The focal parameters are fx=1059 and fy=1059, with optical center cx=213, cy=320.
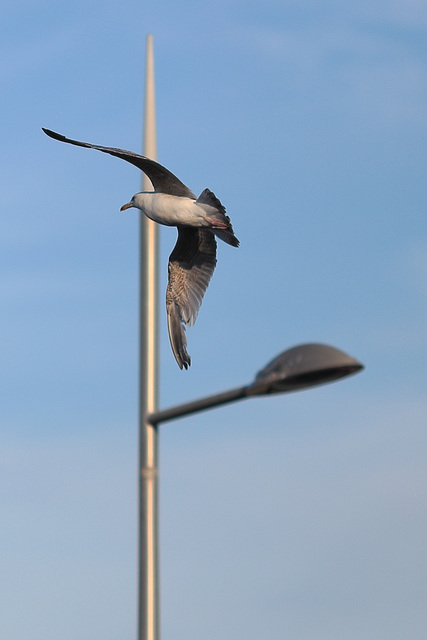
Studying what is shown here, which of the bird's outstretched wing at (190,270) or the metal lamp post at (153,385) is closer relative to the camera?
the metal lamp post at (153,385)

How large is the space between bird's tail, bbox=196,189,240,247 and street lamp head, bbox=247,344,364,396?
6.75 metres

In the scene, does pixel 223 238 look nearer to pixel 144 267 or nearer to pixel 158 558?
pixel 144 267

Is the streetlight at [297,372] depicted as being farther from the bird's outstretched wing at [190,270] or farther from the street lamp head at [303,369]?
the bird's outstretched wing at [190,270]

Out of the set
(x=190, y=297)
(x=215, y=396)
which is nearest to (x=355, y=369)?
(x=215, y=396)

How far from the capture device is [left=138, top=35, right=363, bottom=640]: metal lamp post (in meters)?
7.05

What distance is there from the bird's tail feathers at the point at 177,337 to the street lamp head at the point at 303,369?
295 inches

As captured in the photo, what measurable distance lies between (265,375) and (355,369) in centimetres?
62

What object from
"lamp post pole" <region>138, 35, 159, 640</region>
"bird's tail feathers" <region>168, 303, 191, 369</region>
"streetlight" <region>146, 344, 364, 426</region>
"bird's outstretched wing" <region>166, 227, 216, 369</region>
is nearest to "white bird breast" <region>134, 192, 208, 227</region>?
"bird's tail feathers" <region>168, 303, 191, 369</region>

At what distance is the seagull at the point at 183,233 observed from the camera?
41.1 feet

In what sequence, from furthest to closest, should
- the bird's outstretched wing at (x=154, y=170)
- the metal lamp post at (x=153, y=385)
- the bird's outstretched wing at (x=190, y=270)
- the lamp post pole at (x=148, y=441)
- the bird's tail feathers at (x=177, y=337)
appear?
the bird's outstretched wing at (x=190, y=270), the bird's tail feathers at (x=177, y=337), the bird's outstretched wing at (x=154, y=170), the lamp post pole at (x=148, y=441), the metal lamp post at (x=153, y=385)

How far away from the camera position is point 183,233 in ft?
53.8

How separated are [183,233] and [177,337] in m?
2.03

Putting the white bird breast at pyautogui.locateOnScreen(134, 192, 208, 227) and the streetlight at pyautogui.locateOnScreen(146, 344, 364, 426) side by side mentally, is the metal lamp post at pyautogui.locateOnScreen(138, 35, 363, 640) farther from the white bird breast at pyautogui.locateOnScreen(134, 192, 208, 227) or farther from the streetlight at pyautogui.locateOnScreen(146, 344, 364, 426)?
the white bird breast at pyautogui.locateOnScreen(134, 192, 208, 227)

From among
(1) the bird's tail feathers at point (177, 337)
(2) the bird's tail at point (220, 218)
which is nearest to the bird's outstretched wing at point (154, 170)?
(2) the bird's tail at point (220, 218)
